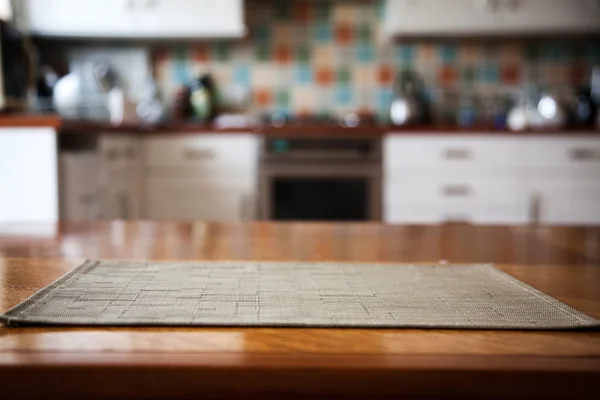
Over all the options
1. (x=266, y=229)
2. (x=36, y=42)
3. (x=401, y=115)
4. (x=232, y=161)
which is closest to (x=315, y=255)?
(x=266, y=229)

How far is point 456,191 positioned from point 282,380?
2.89 m

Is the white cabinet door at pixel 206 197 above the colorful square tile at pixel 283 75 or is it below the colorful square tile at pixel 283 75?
below

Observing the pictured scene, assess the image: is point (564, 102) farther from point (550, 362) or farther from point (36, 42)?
point (550, 362)

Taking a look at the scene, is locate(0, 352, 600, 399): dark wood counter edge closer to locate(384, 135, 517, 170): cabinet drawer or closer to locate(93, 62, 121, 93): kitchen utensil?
locate(384, 135, 517, 170): cabinet drawer

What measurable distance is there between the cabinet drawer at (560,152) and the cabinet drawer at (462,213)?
0.81 feet

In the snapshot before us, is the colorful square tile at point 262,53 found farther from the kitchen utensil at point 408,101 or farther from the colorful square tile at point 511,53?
the colorful square tile at point 511,53

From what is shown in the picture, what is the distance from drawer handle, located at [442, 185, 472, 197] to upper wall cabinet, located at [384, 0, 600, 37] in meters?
0.86

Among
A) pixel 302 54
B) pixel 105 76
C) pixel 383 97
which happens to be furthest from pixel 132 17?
pixel 383 97

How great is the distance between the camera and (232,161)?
3150 millimetres

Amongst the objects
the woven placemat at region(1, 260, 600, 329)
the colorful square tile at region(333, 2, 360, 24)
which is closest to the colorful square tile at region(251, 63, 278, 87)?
the colorful square tile at region(333, 2, 360, 24)

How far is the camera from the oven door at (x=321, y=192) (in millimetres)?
3121

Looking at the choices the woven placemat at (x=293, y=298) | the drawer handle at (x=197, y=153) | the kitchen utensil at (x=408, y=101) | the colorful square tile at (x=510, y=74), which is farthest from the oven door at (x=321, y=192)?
the woven placemat at (x=293, y=298)

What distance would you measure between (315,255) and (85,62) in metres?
3.35

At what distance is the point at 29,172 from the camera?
2.11 m
